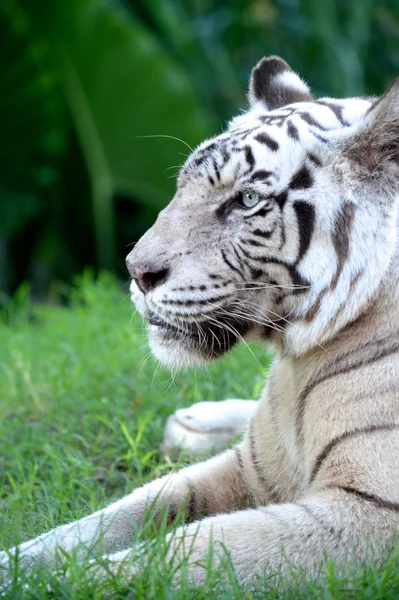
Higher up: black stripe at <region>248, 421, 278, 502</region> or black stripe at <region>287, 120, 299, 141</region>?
black stripe at <region>287, 120, 299, 141</region>

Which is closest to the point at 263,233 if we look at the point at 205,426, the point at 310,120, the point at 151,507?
the point at 310,120

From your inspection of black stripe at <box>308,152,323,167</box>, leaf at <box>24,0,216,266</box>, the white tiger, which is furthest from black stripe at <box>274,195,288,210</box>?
leaf at <box>24,0,216,266</box>

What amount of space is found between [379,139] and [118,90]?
6241 mm

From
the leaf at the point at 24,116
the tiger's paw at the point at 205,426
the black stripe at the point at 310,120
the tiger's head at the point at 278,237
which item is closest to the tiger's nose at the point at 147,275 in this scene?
the tiger's head at the point at 278,237

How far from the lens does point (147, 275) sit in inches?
105

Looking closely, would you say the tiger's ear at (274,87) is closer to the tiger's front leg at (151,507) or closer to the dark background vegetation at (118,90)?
the tiger's front leg at (151,507)

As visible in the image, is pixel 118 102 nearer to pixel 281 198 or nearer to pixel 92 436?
pixel 92 436

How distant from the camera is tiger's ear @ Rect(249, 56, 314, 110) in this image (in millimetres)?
3111

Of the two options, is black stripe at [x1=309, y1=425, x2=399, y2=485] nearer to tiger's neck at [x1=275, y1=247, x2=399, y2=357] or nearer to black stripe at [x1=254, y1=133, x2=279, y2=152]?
tiger's neck at [x1=275, y1=247, x2=399, y2=357]

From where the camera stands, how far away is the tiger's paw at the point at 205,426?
3521 millimetres

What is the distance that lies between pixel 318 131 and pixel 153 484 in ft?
4.02

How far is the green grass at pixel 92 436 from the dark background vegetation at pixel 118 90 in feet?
9.55

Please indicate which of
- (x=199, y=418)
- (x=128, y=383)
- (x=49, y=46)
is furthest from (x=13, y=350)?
(x=49, y=46)

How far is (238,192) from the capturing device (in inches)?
105
